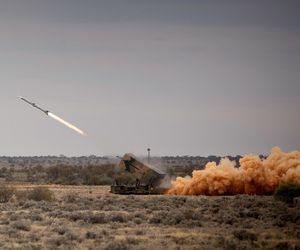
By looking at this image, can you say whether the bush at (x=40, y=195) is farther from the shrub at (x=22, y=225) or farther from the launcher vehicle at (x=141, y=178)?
the shrub at (x=22, y=225)

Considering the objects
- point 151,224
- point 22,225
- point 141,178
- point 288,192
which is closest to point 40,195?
point 141,178

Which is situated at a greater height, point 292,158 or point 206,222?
point 292,158

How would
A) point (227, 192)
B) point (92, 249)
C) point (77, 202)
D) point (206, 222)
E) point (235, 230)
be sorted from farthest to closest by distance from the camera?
point (227, 192), point (77, 202), point (206, 222), point (235, 230), point (92, 249)

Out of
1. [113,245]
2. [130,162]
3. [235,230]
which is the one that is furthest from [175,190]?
[113,245]

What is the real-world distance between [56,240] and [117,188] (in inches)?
1161

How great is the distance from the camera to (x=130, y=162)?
5997 cm

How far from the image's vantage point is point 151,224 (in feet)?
124

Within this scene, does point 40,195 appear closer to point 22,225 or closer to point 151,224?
point 151,224

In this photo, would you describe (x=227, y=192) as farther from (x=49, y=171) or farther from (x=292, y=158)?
(x=49, y=171)

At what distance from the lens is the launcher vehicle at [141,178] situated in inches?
2354

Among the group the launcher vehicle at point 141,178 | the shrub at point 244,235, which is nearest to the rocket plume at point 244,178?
the launcher vehicle at point 141,178

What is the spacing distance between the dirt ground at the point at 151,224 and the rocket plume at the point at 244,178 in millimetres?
5892

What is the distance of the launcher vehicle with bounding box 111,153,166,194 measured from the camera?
196 feet

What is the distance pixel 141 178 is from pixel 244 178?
8.66m
